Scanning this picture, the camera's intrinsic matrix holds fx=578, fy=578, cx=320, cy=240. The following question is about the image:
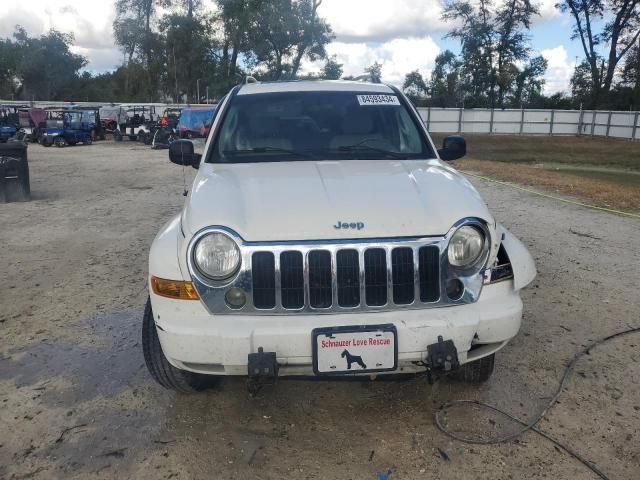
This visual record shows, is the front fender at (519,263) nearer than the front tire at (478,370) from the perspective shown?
Yes

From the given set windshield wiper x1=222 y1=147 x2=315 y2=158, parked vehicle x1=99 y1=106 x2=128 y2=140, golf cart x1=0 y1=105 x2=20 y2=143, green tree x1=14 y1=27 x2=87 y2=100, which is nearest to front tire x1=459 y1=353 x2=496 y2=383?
windshield wiper x1=222 y1=147 x2=315 y2=158

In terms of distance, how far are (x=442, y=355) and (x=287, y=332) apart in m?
0.72

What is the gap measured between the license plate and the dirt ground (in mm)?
477

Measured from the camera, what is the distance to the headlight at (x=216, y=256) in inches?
107

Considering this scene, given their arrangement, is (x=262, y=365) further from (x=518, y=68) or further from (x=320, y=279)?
(x=518, y=68)

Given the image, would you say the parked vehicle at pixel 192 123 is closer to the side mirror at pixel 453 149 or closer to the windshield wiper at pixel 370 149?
the side mirror at pixel 453 149

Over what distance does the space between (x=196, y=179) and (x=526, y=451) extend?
92.8 inches

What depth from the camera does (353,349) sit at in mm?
2639

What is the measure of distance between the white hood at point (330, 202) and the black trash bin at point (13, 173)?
859 cm

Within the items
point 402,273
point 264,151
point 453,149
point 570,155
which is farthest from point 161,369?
point 570,155

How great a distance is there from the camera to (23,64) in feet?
177

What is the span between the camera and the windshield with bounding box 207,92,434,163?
3.88 m

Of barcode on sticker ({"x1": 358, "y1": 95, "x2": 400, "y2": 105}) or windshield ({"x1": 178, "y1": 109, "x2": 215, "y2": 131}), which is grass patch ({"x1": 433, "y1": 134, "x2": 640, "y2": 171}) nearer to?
windshield ({"x1": 178, "y1": 109, "x2": 215, "y2": 131})

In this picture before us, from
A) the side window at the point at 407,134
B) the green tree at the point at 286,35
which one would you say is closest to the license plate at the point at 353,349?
the side window at the point at 407,134
